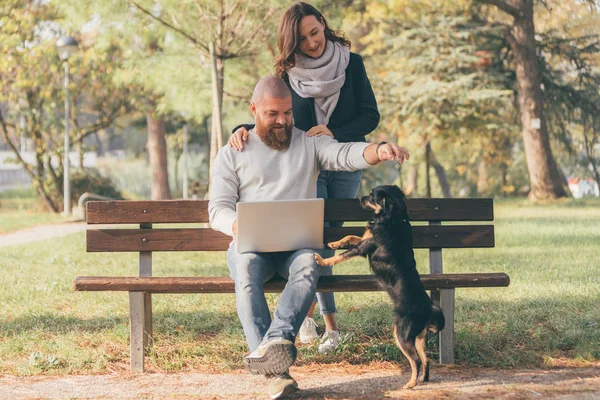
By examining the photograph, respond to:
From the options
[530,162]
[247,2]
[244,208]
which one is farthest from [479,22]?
[244,208]

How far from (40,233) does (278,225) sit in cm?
1078

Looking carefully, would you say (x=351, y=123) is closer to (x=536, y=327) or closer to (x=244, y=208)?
(x=244, y=208)

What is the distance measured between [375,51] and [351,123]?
2103 centimetres

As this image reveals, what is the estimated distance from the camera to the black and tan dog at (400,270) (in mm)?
3988

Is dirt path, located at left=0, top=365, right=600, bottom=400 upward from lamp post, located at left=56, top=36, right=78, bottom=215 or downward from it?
downward

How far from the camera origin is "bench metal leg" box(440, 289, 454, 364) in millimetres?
4461

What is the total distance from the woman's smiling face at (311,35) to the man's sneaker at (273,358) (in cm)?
175

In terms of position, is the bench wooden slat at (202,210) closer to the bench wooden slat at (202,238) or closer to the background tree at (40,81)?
the bench wooden slat at (202,238)

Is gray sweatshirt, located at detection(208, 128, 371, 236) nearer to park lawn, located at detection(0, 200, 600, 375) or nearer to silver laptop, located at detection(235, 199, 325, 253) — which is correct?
silver laptop, located at detection(235, 199, 325, 253)

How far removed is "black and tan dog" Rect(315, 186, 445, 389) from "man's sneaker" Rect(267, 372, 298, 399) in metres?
0.61

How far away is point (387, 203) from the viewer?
4.09m

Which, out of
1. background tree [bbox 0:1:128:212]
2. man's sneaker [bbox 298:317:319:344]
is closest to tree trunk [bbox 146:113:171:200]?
background tree [bbox 0:1:128:212]

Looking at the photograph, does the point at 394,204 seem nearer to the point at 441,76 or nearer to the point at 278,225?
the point at 278,225

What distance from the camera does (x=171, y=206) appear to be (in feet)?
15.5
